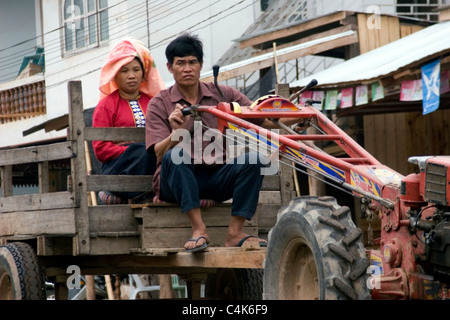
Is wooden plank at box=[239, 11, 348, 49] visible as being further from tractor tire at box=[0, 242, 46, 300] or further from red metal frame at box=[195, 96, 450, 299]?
red metal frame at box=[195, 96, 450, 299]

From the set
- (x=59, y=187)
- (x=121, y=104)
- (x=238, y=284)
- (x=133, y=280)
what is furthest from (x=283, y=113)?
(x=59, y=187)

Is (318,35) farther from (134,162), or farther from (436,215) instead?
(436,215)

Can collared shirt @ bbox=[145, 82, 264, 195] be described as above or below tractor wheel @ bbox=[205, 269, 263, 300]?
above

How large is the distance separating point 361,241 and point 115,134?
2.64 meters

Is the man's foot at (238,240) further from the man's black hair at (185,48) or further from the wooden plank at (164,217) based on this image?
the man's black hair at (185,48)

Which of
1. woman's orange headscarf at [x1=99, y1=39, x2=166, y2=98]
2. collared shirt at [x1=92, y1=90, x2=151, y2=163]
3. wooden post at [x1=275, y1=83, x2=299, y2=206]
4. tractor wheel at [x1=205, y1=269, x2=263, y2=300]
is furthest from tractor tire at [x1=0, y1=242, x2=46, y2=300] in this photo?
wooden post at [x1=275, y1=83, x2=299, y2=206]

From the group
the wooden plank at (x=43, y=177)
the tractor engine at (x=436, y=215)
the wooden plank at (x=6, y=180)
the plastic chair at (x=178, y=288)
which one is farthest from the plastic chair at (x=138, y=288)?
the tractor engine at (x=436, y=215)

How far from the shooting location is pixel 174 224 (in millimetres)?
6613

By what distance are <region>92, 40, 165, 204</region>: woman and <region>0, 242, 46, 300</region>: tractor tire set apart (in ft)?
2.32

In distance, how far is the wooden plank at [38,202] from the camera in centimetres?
688

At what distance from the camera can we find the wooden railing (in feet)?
72.5

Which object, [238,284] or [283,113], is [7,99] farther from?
[283,113]

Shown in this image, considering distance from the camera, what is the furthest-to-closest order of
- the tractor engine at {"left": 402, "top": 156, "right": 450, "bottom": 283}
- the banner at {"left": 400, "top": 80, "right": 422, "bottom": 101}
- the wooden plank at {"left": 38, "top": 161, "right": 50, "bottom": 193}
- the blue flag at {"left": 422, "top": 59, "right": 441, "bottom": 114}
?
1. the banner at {"left": 400, "top": 80, "right": 422, "bottom": 101}
2. the blue flag at {"left": 422, "top": 59, "right": 441, "bottom": 114}
3. the wooden plank at {"left": 38, "top": 161, "right": 50, "bottom": 193}
4. the tractor engine at {"left": 402, "top": 156, "right": 450, "bottom": 283}

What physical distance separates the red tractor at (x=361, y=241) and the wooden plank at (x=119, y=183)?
6.00 feet
